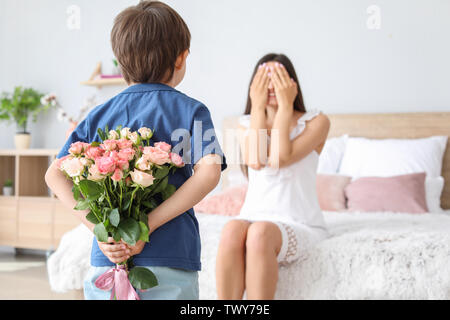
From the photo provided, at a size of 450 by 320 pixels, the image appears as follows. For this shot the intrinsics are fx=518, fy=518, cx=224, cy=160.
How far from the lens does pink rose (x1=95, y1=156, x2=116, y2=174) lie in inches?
36.8

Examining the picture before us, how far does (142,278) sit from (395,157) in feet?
7.30

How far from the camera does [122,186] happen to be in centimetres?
99

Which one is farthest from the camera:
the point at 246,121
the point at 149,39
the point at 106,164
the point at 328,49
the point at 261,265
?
the point at 328,49

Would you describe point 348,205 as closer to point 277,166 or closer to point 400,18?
point 277,166

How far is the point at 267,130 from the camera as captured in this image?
6.84 feet

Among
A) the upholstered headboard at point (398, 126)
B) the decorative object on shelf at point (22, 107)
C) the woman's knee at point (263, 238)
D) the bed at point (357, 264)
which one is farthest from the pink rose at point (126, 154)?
the decorative object on shelf at point (22, 107)

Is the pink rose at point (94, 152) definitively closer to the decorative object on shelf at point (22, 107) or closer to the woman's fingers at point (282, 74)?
the woman's fingers at point (282, 74)

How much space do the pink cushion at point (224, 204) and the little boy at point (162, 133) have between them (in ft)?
4.66

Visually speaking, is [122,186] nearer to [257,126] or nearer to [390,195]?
[257,126]

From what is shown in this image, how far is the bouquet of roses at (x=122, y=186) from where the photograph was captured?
0.96 meters

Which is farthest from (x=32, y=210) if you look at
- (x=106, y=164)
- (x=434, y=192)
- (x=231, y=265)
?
(x=106, y=164)

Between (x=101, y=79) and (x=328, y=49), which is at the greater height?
(x=328, y=49)

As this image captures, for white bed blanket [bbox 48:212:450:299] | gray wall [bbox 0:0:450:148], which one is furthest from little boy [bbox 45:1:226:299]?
A: gray wall [bbox 0:0:450:148]

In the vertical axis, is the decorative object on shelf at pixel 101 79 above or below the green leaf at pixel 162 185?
above
